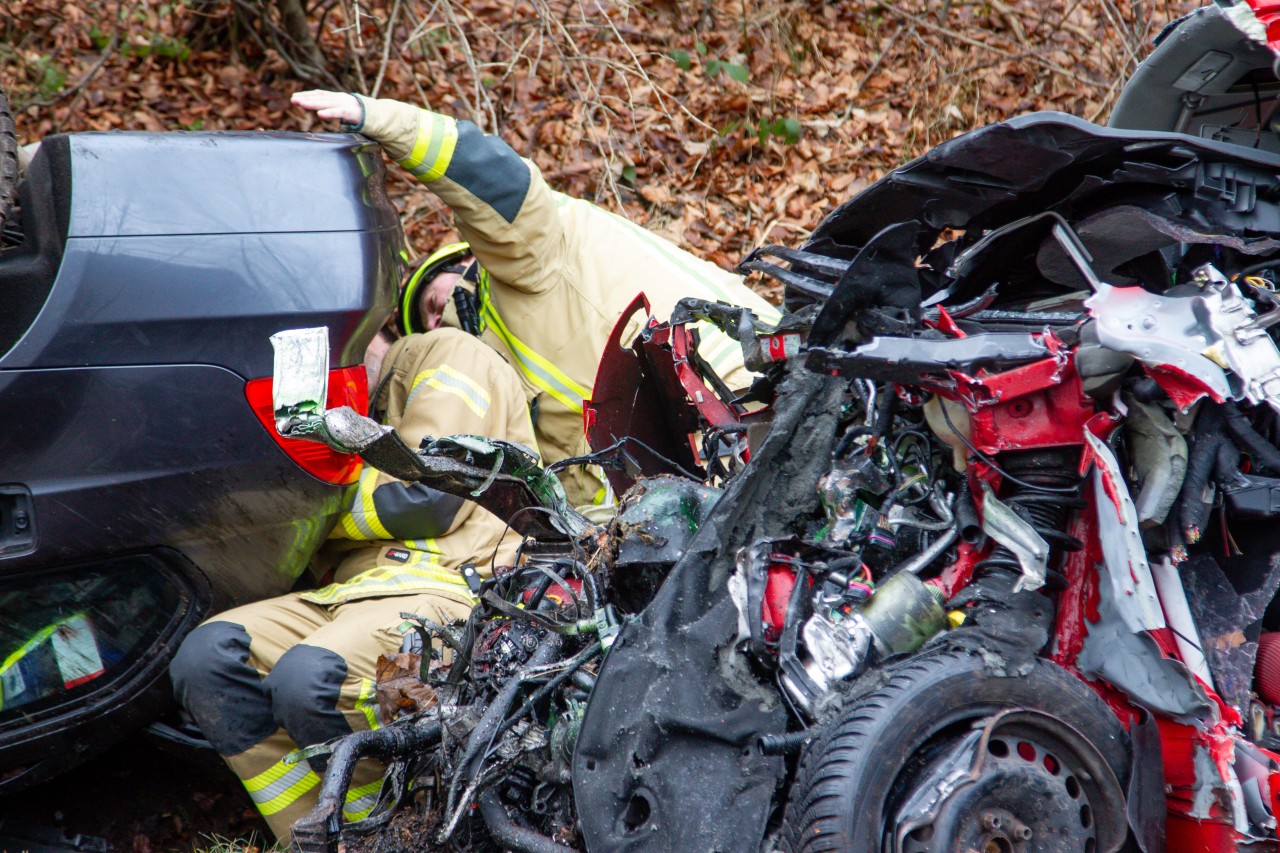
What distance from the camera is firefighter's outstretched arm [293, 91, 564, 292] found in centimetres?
373

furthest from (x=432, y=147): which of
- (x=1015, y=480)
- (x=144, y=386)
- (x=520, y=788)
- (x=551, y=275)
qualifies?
(x=1015, y=480)

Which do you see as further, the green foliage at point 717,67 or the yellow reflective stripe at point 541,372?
the green foliage at point 717,67

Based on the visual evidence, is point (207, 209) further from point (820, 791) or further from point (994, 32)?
point (994, 32)

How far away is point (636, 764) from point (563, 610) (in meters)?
0.62

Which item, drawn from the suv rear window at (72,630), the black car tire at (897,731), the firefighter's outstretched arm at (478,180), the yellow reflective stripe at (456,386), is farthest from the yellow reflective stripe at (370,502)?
the black car tire at (897,731)

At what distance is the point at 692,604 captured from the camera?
2273mm

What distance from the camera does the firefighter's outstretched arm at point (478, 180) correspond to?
3.73m

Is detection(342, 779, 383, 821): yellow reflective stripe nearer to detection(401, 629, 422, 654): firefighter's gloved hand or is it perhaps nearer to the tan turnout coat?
detection(401, 629, 422, 654): firefighter's gloved hand

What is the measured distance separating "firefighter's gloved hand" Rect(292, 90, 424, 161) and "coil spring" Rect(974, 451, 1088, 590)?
2.46m

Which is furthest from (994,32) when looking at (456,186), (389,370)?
(389,370)

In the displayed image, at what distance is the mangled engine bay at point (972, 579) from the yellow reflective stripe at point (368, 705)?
60cm

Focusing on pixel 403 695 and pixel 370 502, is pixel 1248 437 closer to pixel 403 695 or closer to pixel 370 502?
pixel 403 695

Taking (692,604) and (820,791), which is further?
(692,604)

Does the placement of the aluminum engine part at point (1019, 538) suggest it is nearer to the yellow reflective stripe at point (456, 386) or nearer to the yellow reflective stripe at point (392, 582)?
the yellow reflective stripe at point (392, 582)
